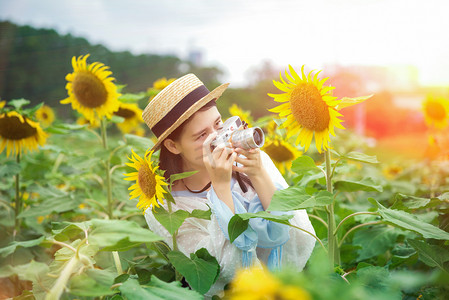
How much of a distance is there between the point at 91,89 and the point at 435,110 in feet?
6.20

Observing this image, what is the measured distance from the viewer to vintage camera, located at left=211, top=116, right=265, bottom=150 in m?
1.09

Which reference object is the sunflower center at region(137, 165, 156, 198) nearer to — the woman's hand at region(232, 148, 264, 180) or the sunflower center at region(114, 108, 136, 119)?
the woman's hand at region(232, 148, 264, 180)

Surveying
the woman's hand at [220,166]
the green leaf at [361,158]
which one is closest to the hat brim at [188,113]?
the woman's hand at [220,166]

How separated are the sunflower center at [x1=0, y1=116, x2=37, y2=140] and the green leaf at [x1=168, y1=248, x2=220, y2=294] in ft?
3.68

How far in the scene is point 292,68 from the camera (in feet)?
3.61

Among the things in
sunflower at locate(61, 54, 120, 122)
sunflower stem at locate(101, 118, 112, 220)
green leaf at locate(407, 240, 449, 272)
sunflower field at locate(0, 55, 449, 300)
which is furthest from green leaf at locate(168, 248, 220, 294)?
sunflower at locate(61, 54, 120, 122)

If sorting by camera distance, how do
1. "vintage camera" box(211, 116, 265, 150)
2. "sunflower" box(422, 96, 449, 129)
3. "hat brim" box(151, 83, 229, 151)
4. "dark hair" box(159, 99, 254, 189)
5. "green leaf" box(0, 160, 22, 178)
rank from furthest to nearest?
"sunflower" box(422, 96, 449, 129), "green leaf" box(0, 160, 22, 178), "dark hair" box(159, 99, 254, 189), "hat brim" box(151, 83, 229, 151), "vintage camera" box(211, 116, 265, 150)

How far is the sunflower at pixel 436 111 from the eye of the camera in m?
2.42

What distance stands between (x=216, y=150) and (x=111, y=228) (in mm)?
403

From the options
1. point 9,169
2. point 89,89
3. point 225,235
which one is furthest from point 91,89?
point 225,235

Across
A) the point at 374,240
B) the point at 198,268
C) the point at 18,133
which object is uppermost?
the point at 18,133

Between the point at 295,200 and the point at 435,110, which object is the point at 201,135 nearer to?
the point at 295,200

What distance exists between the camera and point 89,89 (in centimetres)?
177

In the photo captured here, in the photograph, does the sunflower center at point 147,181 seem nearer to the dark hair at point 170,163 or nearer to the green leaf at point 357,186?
the dark hair at point 170,163
